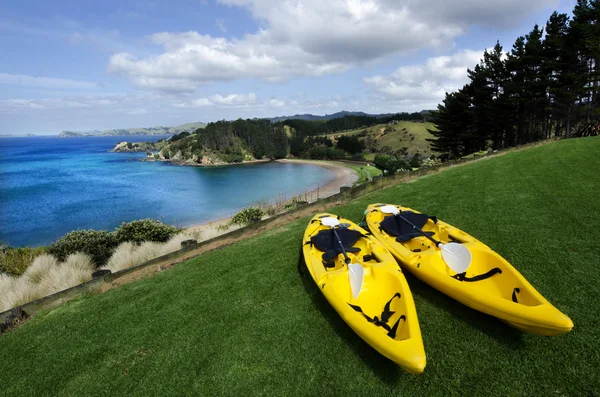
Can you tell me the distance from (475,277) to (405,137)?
95425 mm

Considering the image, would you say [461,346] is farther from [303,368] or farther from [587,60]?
[587,60]

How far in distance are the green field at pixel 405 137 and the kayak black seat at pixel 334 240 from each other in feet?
262

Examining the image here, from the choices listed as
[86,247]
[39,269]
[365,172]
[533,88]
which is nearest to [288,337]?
[39,269]

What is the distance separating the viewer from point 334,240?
603 cm

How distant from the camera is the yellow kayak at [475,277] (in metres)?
3.32

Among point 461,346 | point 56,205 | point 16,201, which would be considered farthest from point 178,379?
point 16,201

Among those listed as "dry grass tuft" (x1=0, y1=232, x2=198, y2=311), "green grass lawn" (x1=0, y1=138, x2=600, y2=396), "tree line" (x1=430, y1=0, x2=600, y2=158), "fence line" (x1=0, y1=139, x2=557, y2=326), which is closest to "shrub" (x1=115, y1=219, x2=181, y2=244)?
"dry grass tuft" (x1=0, y1=232, x2=198, y2=311)

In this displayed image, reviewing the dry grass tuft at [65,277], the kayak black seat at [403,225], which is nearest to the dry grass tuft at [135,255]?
the dry grass tuft at [65,277]

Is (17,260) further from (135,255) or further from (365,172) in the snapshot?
(365,172)

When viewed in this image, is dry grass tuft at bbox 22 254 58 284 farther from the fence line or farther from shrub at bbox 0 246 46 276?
the fence line

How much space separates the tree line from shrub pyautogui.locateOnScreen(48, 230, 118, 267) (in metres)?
31.4

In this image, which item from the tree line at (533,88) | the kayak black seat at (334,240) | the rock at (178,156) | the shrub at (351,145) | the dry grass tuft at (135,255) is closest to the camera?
the kayak black seat at (334,240)

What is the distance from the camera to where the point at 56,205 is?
3853 centimetres

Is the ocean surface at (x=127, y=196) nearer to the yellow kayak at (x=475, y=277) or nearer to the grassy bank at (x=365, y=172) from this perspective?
the grassy bank at (x=365, y=172)
